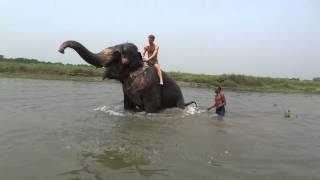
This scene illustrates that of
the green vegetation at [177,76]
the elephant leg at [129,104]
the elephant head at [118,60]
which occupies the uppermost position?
the elephant head at [118,60]

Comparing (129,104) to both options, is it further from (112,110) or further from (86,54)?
(86,54)

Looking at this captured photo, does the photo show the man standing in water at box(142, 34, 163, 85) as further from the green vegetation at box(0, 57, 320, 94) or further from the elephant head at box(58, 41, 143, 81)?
the green vegetation at box(0, 57, 320, 94)

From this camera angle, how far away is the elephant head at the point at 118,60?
12438mm

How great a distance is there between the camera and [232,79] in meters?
39.1

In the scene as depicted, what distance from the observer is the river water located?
22.3ft

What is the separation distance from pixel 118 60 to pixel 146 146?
4.79m

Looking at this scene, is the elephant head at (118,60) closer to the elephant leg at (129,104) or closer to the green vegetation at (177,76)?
the elephant leg at (129,104)

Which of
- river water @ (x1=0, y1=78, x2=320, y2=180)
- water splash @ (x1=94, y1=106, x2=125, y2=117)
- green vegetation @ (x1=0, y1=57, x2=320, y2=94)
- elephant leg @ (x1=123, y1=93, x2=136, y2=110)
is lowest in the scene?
river water @ (x1=0, y1=78, x2=320, y2=180)

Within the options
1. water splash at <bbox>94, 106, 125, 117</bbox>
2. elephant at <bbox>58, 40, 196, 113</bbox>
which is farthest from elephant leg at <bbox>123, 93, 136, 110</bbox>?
water splash at <bbox>94, 106, 125, 117</bbox>

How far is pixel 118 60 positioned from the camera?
12.9m

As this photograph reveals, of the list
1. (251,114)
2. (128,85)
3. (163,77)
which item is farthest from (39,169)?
(251,114)

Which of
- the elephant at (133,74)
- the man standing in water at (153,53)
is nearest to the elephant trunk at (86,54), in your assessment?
the elephant at (133,74)

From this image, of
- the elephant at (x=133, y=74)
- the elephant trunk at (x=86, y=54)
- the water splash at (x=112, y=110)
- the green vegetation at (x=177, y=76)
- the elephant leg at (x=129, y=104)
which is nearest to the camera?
the elephant trunk at (x=86, y=54)

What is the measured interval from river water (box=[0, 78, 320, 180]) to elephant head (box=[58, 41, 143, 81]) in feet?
4.03
